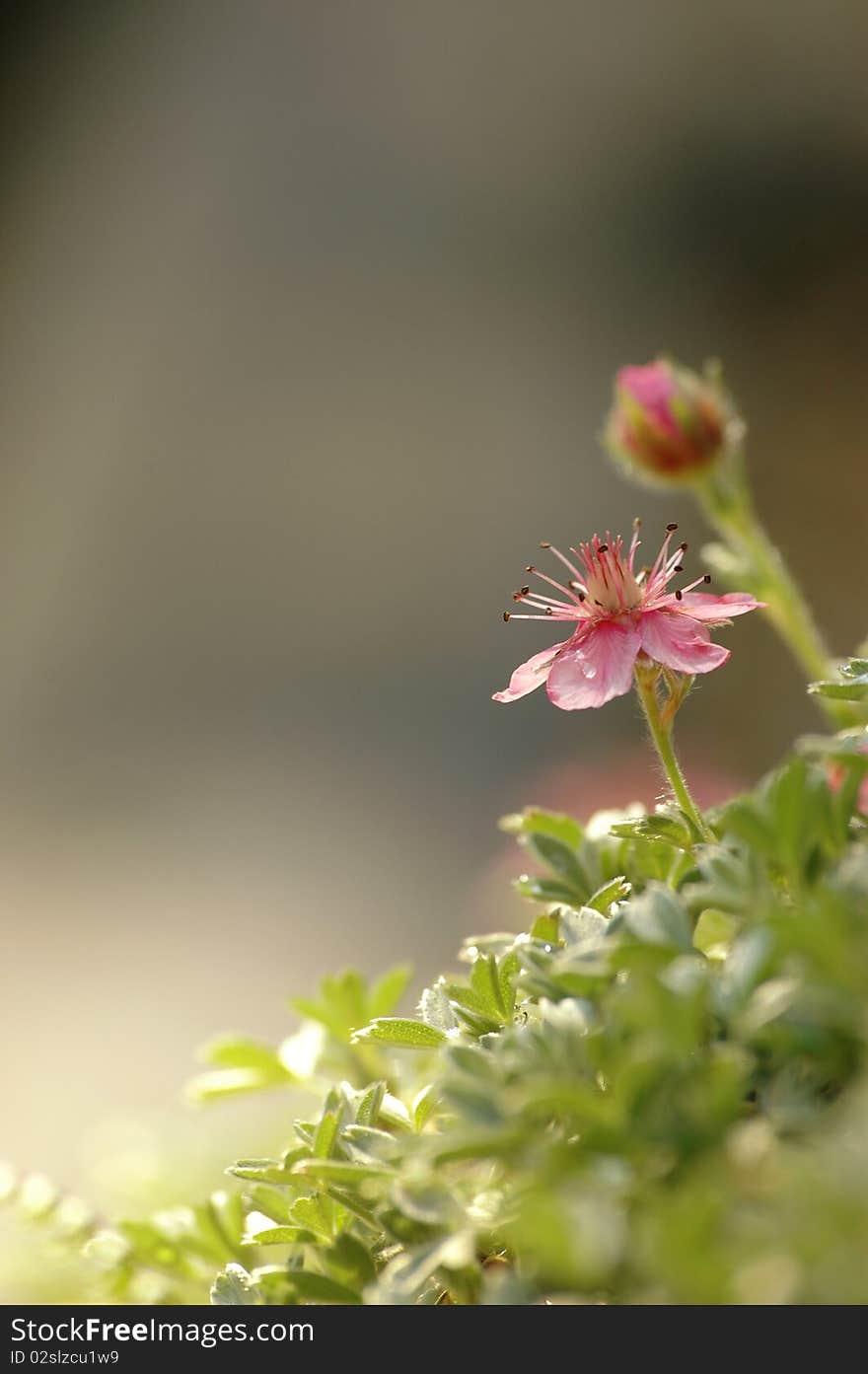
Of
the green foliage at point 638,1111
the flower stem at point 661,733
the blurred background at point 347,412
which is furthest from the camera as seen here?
the blurred background at point 347,412

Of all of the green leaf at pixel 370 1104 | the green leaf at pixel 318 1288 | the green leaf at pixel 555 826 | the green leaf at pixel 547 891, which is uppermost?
the green leaf at pixel 555 826

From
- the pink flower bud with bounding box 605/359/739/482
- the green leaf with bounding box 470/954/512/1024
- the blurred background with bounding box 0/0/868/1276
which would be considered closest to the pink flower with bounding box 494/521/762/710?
the green leaf with bounding box 470/954/512/1024

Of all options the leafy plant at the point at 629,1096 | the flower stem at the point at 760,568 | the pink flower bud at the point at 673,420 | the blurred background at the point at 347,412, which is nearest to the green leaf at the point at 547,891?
the leafy plant at the point at 629,1096

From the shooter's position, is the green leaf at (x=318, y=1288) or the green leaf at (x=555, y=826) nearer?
the green leaf at (x=318, y=1288)

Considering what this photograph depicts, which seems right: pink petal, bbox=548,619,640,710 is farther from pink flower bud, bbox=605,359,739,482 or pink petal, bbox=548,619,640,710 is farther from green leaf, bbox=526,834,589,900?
pink flower bud, bbox=605,359,739,482

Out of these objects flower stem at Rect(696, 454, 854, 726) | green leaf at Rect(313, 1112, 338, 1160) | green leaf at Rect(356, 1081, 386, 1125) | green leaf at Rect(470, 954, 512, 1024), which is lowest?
green leaf at Rect(313, 1112, 338, 1160)

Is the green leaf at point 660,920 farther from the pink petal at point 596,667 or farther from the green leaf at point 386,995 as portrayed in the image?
the green leaf at point 386,995

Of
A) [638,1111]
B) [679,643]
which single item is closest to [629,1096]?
[638,1111]

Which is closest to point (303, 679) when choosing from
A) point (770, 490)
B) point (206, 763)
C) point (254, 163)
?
point (206, 763)

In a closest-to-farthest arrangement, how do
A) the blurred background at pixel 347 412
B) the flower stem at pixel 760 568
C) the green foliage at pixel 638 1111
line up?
the green foliage at pixel 638 1111 → the flower stem at pixel 760 568 → the blurred background at pixel 347 412
